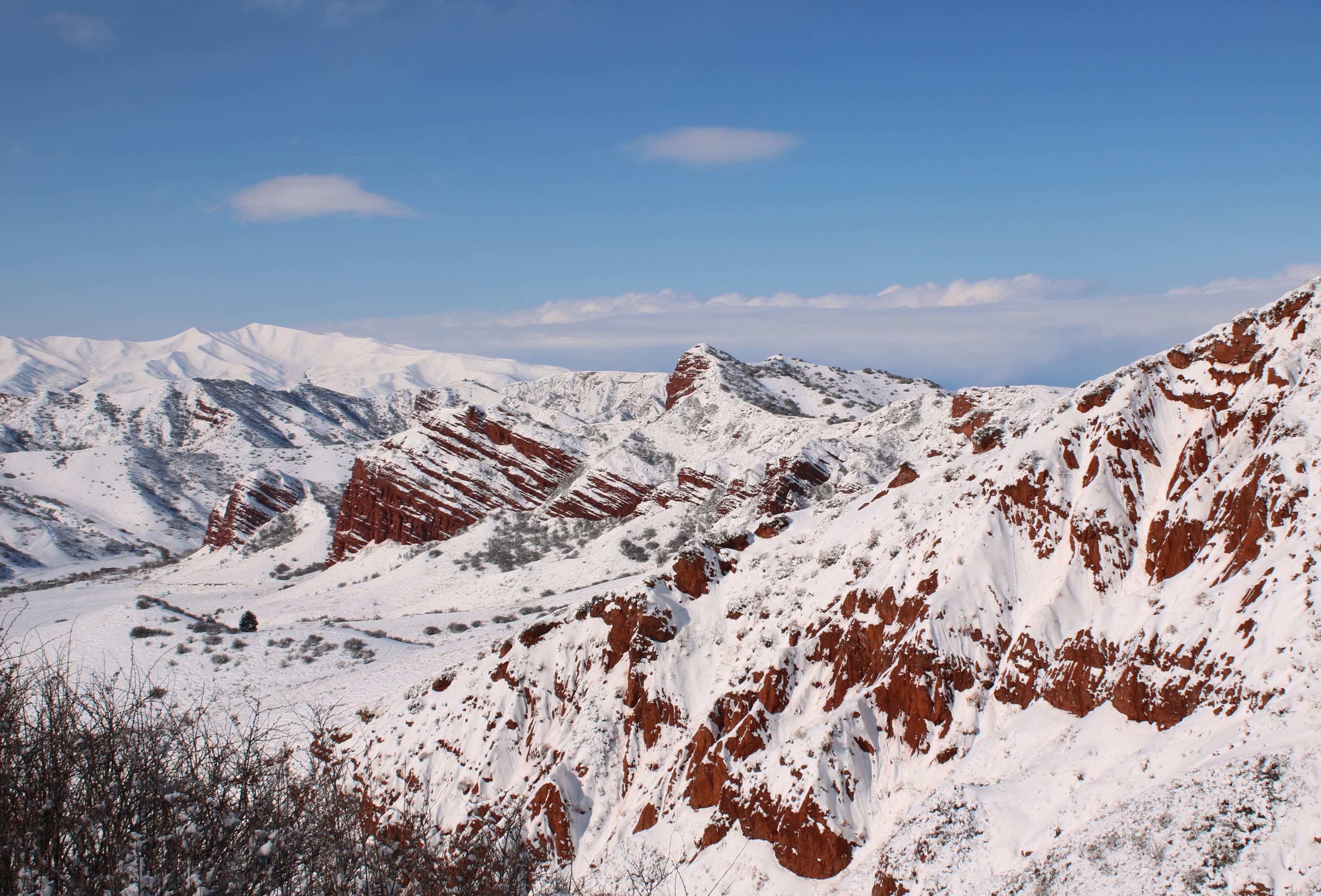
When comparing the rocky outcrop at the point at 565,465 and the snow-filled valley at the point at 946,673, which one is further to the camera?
the rocky outcrop at the point at 565,465

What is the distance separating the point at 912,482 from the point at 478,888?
18.3m

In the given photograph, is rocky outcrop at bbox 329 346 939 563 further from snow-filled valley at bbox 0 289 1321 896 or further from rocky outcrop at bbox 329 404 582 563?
snow-filled valley at bbox 0 289 1321 896

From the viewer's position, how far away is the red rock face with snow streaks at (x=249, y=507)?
3519 inches

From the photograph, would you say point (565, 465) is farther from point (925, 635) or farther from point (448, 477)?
point (925, 635)

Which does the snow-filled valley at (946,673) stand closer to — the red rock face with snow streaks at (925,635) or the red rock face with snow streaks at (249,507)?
the red rock face with snow streaks at (925,635)

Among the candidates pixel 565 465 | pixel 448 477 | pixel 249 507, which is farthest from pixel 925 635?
pixel 249 507

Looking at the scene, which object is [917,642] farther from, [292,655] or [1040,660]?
[292,655]

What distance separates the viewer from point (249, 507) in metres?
92.2

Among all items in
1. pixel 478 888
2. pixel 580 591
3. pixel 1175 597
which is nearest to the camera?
pixel 478 888

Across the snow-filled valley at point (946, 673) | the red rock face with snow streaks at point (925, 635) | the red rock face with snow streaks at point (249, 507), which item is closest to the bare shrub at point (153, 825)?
the snow-filled valley at point (946, 673)

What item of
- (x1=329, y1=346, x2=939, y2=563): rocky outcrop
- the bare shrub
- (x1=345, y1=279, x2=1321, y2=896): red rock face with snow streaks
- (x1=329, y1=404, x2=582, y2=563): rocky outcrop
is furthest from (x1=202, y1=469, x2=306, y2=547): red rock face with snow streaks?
the bare shrub

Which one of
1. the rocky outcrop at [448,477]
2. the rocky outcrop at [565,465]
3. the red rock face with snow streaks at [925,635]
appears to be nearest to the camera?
the red rock face with snow streaks at [925,635]

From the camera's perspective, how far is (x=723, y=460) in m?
71.3

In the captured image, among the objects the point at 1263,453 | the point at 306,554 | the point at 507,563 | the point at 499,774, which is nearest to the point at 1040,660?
the point at 1263,453
